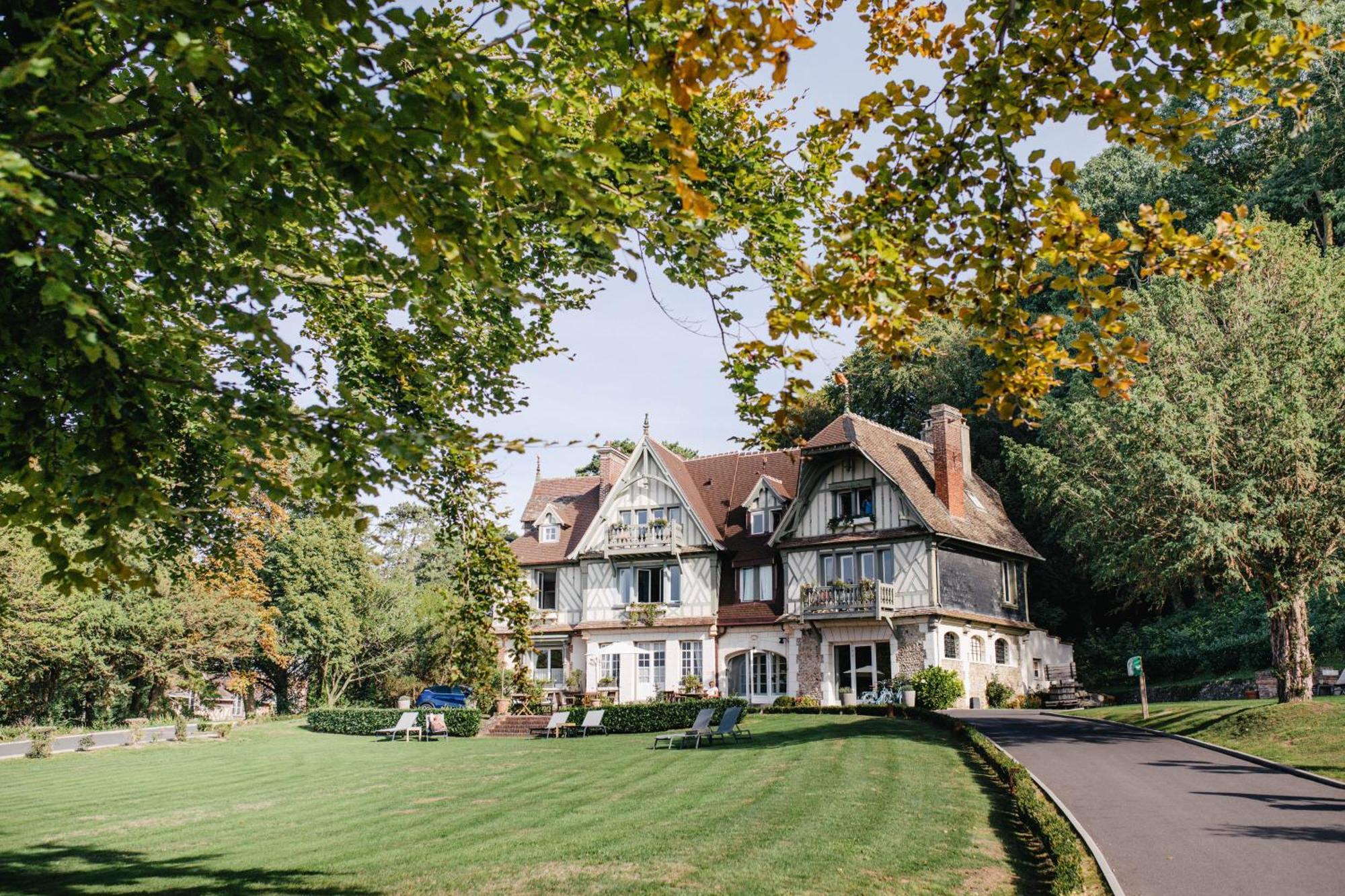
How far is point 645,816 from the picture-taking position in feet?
41.7

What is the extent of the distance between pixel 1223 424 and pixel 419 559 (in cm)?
5758

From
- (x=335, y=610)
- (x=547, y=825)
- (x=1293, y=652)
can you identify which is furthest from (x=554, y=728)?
(x=335, y=610)

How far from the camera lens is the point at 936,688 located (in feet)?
101

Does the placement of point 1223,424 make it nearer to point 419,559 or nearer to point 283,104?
point 283,104

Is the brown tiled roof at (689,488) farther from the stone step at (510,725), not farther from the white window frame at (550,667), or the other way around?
the stone step at (510,725)

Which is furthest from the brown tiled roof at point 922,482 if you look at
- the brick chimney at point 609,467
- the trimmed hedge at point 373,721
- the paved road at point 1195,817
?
the trimmed hedge at point 373,721

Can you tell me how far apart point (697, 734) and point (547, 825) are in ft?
35.0

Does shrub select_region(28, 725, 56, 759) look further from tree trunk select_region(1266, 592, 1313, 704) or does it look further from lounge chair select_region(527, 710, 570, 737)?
tree trunk select_region(1266, 592, 1313, 704)

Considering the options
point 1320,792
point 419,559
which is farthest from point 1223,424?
point 419,559

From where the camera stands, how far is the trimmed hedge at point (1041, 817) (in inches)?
336

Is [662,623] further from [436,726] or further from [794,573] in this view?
[436,726]

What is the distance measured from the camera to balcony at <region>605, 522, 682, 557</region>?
126 ft

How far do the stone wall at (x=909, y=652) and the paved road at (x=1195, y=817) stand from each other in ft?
42.3

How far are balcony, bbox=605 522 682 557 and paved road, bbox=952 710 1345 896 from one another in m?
20.1
